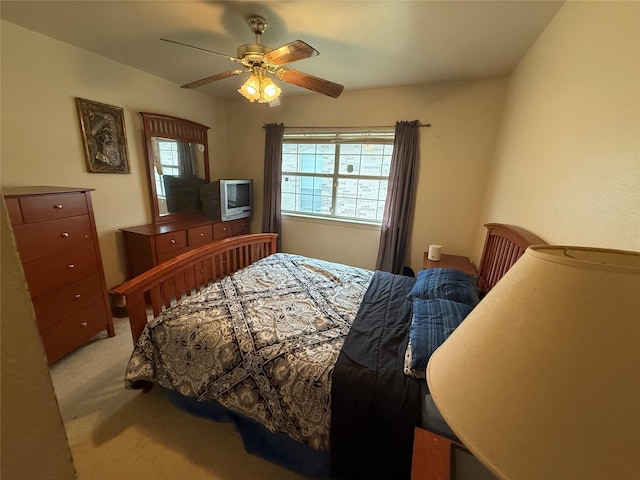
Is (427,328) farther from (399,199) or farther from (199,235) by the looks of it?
(199,235)

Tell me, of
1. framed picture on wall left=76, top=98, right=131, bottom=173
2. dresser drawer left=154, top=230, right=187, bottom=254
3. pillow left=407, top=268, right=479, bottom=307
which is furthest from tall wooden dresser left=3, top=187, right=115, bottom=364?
pillow left=407, top=268, right=479, bottom=307

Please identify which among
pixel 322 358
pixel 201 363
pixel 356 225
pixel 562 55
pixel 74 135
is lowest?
pixel 201 363

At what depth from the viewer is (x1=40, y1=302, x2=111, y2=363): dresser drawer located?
6.08 ft

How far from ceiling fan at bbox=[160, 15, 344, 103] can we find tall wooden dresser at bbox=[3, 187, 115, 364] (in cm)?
131

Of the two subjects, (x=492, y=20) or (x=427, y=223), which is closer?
(x=492, y=20)

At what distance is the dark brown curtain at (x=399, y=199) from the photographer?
2938 mm

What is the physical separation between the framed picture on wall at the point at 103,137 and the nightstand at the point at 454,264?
3335 millimetres

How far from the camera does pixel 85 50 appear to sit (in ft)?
7.45

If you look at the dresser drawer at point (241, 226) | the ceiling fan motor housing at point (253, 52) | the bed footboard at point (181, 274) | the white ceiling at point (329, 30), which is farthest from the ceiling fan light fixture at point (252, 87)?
the dresser drawer at point (241, 226)

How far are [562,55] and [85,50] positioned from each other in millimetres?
3571

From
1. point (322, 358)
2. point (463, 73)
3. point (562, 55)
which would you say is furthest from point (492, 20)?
point (322, 358)

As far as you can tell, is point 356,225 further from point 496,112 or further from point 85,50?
point 85,50

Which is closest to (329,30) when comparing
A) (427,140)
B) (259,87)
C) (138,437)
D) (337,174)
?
(259,87)

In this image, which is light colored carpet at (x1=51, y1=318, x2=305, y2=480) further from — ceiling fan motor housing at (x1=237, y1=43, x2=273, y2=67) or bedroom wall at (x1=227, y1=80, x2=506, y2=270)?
bedroom wall at (x1=227, y1=80, x2=506, y2=270)
